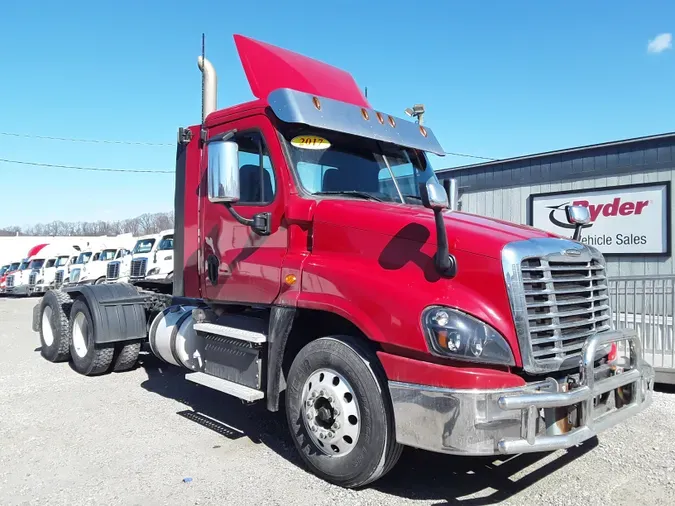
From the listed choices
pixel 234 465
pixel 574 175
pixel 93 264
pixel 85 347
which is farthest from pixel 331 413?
pixel 93 264

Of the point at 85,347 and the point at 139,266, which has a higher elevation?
the point at 139,266

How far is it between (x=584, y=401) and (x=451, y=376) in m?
0.85

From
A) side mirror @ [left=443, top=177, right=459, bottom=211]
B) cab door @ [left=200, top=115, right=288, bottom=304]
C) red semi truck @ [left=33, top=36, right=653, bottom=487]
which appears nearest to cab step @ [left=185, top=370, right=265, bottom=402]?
red semi truck @ [left=33, top=36, right=653, bottom=487]

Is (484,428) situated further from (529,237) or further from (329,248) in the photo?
(329,248)

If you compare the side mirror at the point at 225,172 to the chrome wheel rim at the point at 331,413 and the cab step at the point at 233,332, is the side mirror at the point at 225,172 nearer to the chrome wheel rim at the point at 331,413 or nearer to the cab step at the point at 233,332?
the cab step at the point at 233,332

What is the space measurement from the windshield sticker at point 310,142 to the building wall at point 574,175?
606 centimetres

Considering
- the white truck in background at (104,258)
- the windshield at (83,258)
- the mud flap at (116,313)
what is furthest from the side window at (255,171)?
the windshield at (83,258)

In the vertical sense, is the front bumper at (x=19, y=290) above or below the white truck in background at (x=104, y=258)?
below

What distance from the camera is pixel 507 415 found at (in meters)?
3.39

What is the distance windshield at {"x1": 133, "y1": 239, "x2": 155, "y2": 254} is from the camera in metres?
17.9

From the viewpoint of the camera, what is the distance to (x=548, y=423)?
3.50 m

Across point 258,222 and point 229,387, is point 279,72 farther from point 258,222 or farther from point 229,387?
point 229,387

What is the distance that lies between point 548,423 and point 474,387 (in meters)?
0.53

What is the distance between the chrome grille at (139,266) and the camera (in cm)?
1713
